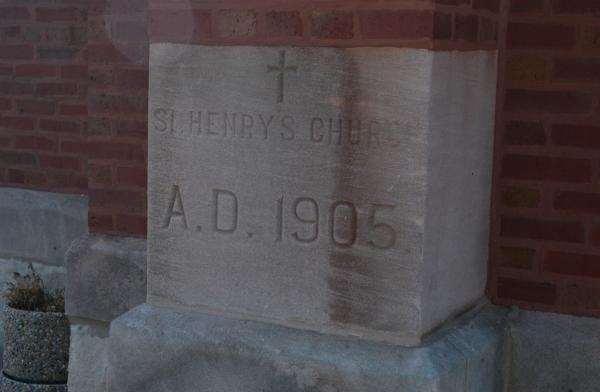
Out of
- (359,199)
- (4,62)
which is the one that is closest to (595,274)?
(359,199)

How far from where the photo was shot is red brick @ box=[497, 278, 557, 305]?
2.77 metres

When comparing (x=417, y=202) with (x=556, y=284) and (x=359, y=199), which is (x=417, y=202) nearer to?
(x=359, y=199)

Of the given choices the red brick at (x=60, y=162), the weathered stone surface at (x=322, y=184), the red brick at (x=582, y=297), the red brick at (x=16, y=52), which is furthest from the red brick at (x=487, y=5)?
the red brick at (x=16, y=52)

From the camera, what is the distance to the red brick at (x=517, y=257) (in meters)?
2.79

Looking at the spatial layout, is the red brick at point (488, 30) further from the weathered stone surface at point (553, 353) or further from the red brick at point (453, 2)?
the weathered stone surface at point (553, 353)

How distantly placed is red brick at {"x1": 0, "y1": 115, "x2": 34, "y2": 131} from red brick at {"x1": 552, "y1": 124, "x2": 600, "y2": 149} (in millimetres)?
2534

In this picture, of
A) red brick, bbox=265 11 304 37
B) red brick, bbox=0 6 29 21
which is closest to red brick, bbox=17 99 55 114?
red brick, bbox=0 6 29 21

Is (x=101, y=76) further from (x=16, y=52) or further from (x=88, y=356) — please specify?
→ (x=16, y=52)

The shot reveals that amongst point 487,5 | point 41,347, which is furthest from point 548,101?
point 41,347

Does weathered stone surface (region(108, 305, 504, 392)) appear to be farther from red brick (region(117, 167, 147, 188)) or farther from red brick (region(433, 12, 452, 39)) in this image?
red brick (region(433, 12, 452, 39))

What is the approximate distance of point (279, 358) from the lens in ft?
8.20

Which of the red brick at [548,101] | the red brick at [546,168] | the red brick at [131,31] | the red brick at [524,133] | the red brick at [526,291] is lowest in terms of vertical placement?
the red brick at [526,291]

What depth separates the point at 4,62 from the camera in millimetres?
4301

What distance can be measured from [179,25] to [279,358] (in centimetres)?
101
